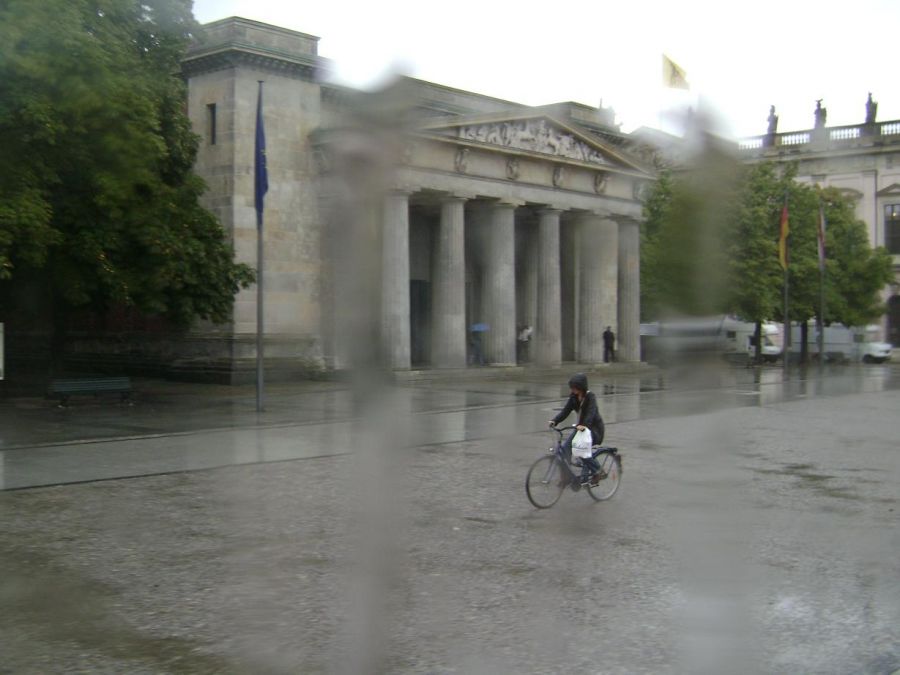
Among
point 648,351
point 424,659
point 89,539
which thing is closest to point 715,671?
point 648,351

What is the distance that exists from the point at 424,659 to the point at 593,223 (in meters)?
4.03

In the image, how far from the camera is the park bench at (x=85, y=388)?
23703 mm

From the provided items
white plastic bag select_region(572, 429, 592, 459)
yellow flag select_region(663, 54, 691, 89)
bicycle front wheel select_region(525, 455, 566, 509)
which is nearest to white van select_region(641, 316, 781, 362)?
yellow flag select_region(663, 54, 691, 89)

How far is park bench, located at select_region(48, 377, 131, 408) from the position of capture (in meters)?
23.7

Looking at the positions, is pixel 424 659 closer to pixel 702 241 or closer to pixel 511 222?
pixel 511 222

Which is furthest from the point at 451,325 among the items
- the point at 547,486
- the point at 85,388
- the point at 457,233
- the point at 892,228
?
the point at 892,228

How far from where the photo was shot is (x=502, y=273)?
8.38 feet

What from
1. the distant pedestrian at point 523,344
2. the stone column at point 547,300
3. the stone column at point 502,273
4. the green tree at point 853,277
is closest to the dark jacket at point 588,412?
the stone column at point 547,300

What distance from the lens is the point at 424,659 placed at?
5.64 metres

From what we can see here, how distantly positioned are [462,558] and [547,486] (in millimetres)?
3026

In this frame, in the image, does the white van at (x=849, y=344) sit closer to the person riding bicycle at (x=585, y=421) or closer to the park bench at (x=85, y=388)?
the park bench at (x=85, y=388)

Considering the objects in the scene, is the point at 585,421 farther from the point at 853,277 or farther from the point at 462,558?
the point at 853,277

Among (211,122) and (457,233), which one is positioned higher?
(211,122)

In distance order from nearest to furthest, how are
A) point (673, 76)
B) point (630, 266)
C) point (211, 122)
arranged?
1. point (673, 76)
2. point (630, 266)
3. point (211, 122)
